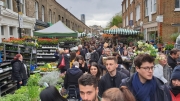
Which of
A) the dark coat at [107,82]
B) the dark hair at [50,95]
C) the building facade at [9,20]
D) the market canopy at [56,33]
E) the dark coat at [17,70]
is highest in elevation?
the building facade at [9,20]

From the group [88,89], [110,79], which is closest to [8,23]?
[110,79]

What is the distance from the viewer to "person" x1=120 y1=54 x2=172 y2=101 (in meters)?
2.89

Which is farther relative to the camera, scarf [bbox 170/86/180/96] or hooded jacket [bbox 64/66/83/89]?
hooded jacket [bbox 64/66/83/89]

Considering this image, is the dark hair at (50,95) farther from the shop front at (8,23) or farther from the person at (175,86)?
the shop front at (8,23)

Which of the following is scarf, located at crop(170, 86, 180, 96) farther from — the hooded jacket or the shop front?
the shop front

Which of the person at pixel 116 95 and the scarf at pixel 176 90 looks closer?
the person at pixel 116 95

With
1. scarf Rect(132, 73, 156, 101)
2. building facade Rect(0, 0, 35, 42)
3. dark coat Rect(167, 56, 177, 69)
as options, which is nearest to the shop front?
building facade Rect(0, 0, 35, 42)

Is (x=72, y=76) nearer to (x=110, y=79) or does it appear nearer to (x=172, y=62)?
(x=110, y=79)

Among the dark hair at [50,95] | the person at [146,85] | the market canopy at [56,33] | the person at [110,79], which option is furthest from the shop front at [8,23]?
the person at [146,85]

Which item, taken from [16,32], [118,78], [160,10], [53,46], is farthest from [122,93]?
[16,32]

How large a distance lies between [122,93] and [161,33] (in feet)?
51.7

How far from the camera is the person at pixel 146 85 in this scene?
114 inches

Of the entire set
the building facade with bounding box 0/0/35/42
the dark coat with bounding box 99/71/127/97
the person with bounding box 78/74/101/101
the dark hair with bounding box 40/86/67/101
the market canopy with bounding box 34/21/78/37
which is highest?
the building facade with bounding box 0/0/35/42

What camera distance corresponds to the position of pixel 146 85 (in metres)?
2.93
